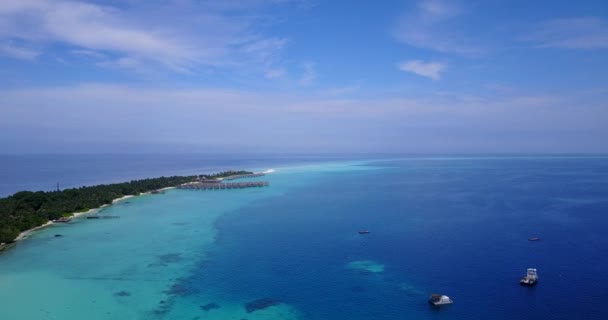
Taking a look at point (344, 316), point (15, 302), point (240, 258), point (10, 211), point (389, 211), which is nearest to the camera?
point (344, 316)

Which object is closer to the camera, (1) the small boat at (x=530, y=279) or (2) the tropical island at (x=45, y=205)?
(1) the small boat at (x=530, y=279)

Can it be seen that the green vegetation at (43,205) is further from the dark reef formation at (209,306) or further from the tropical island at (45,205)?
the dark reef formation at (209,306)

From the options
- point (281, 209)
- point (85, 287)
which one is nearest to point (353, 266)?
point (85, 287)

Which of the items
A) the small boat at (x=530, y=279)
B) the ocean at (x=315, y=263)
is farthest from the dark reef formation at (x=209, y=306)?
the small boat at (x=530, y=279)

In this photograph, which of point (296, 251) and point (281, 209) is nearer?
point (296, 251)

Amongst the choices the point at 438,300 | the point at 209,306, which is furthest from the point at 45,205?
the point at 438,300

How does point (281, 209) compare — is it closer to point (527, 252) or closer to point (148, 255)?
→ point (148, 255)

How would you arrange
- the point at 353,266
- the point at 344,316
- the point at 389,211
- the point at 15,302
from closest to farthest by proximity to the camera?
the point at 344,316 < the point at 15,302 < the point at 353,266 < the point at 389,211
